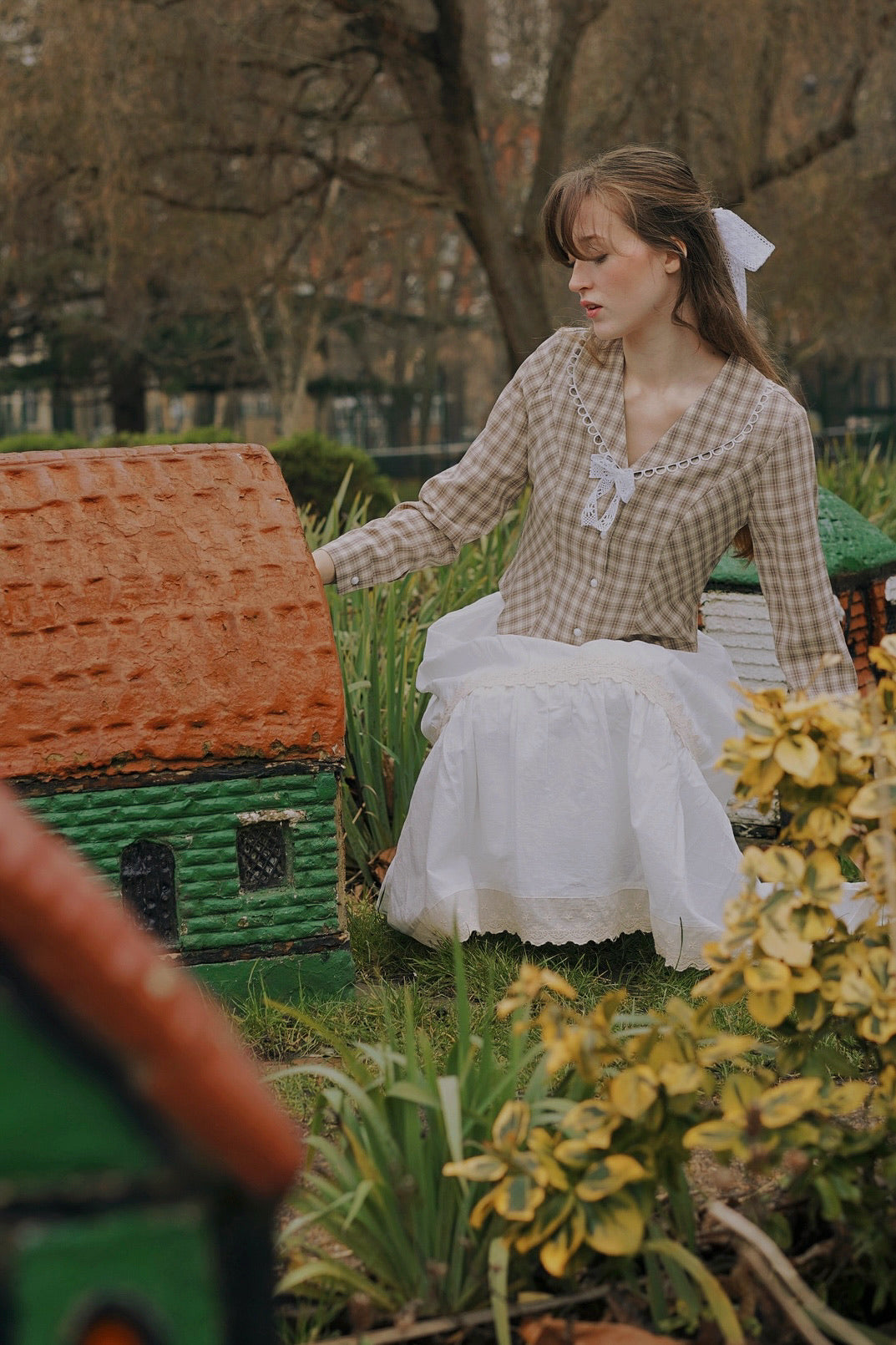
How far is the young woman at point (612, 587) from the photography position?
290cm

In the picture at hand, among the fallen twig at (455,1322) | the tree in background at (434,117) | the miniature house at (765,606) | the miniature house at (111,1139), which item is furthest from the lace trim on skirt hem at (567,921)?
the tree in background at (434,117)

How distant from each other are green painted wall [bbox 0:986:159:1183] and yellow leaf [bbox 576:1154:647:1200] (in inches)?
25.7

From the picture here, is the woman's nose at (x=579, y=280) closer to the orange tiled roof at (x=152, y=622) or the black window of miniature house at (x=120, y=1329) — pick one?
the orange tiled roof at (x=152, y=622)

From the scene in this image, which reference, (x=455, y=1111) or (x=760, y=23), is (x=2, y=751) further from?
(x=760, y=23)

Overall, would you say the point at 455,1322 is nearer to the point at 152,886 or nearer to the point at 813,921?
the point at 813,921

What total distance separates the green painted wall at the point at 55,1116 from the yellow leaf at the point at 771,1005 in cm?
83

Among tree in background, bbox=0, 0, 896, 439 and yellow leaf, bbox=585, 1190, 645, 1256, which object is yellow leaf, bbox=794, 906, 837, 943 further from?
tree in background, bbox=0, 0, 896, 439

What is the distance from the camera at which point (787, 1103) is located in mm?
1479

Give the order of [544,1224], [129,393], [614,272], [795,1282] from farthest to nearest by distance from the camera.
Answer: [129,393] → [614,272] → [544,1224] → [795,1282]

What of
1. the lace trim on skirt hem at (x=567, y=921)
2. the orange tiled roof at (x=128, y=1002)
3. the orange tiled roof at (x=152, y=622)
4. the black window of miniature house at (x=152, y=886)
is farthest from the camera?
the lace trim on skirt hem at (x=567, y=921)

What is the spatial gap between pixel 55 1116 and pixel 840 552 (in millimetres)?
3442

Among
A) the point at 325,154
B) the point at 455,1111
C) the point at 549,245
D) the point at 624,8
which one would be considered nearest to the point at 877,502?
the point at 549,245

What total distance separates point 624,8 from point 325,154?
4.88 m

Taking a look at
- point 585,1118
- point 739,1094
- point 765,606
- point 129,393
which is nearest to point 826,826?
point 739,1094
